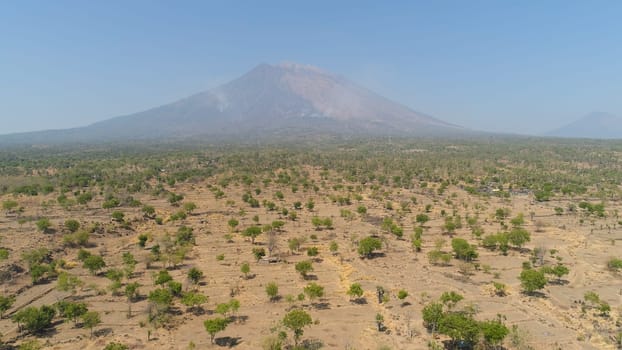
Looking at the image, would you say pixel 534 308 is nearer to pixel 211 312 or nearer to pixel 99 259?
pixel 211 312

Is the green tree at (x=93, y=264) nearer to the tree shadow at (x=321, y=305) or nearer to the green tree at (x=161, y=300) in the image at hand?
the green tree at (x=161, y=300)

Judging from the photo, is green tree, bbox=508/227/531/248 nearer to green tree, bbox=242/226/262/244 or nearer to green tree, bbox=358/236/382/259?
green tree, bbox=358/236/382/259

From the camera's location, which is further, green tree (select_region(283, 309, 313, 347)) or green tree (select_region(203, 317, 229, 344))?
green tree (select_region(283, 309, 313, 347))

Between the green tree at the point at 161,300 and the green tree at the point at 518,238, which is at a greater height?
the green tree at the point at 518,238

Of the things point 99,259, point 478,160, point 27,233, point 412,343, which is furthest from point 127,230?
point 478,160

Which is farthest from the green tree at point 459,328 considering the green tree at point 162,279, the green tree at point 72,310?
the green tree at point 72,310

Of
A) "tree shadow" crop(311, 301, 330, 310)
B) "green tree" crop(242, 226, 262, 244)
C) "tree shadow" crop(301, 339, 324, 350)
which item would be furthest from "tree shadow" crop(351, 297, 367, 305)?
"green tree" crop(242, 226, 262, 244)

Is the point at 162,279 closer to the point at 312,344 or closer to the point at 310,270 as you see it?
the point at 310,270

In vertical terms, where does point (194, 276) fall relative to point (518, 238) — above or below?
below

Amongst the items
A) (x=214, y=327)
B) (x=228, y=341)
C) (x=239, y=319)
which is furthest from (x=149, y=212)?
(x=214, y=327)

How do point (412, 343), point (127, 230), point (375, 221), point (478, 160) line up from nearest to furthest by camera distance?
point (412, 343) < point (127, 230) < point (375, 221) < point (478, 160)

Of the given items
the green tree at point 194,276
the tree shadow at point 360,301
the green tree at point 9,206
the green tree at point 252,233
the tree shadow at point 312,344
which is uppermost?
the green tree at point 9,206
